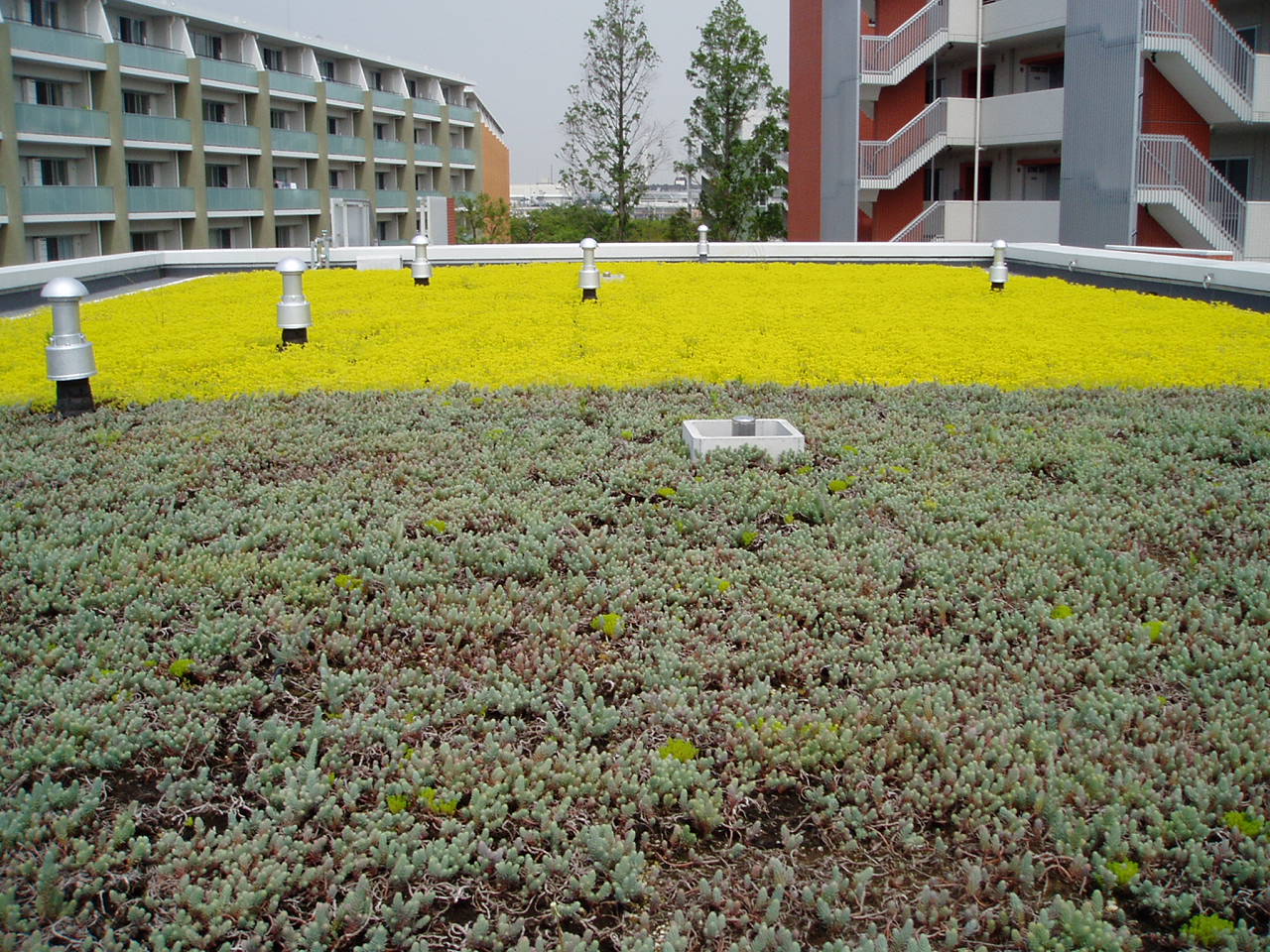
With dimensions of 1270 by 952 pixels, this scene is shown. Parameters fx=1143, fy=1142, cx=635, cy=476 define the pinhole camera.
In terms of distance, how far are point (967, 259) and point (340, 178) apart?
1784 inches

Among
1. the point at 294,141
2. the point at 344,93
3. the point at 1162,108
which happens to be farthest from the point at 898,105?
the point at 344,93

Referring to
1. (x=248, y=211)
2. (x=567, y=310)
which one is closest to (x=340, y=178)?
(x=248, y=211)

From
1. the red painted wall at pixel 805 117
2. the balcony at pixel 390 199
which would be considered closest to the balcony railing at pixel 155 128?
the balcony at pixel 390 199

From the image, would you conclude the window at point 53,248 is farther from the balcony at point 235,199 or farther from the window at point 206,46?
the window at point 206,46

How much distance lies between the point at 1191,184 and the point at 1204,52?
2722 millimetres

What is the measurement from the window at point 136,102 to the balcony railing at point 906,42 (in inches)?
1126

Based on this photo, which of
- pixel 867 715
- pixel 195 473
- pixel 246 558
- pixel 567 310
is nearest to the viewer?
pixel 867 715

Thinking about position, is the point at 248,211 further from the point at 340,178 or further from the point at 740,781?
the point at 740,781

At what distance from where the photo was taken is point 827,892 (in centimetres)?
316

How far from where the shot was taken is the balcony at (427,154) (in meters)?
67.2

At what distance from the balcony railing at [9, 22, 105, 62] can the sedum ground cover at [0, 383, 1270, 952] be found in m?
36.3

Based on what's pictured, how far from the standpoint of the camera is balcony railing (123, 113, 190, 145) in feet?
139

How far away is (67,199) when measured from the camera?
38.6m

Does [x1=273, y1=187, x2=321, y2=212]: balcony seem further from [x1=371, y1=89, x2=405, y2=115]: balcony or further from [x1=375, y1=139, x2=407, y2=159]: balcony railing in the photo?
[x1=371, y1=89, x2=405, y2=115]: balcony
